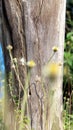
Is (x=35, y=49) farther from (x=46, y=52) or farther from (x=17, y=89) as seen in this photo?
(x=17, y=89)

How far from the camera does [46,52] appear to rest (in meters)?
4.06

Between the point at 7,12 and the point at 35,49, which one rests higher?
the point at 7,12

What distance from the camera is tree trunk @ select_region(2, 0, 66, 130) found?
3980 millimetres

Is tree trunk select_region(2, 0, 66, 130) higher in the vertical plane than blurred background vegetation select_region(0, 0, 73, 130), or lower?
higher

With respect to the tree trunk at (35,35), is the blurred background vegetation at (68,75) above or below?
below

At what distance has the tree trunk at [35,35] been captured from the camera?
3.98 metres

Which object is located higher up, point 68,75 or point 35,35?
point 35,35

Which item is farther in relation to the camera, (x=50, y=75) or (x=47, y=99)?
(x=47, y=99)

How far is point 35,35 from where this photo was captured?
13.1 feet

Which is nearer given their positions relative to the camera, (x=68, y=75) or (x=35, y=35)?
(x=35, y=35)

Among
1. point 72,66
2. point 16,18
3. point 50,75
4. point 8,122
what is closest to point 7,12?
point 16,18

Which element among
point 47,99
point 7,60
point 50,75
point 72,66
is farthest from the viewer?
point 72,66

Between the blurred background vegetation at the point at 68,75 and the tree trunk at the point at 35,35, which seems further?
the blurred background vegetation at the point at 68,75

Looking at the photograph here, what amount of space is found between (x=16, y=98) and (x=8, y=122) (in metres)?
0.21
